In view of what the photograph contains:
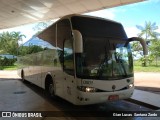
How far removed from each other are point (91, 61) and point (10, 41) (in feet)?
142

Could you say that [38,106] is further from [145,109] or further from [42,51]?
[145,109]

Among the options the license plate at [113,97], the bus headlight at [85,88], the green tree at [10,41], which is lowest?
the license plate at [113,97]

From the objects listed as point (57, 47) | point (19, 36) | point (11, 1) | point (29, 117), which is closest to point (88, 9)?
point (11, 1)

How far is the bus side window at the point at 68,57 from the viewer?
6.88 metres

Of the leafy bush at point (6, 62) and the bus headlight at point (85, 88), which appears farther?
the leafy bush at point (6, 62)

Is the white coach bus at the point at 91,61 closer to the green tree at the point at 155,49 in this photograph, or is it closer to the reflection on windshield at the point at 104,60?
the reflection on windshield at the point at 104,60

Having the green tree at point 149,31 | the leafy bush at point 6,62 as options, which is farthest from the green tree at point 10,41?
the green tree at point 149,31

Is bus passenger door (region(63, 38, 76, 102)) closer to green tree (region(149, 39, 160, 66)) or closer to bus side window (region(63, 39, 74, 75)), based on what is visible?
bus side window (region(63, 39, 74, 75))

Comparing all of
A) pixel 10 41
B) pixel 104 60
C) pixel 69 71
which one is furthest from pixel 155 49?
pixel 10 41

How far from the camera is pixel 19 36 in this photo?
168 ft

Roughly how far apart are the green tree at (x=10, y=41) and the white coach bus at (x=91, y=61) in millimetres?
37983

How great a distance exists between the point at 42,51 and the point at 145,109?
16.9 feet

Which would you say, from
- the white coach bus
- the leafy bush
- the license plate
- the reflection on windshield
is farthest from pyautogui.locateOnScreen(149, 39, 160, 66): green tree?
the license plate

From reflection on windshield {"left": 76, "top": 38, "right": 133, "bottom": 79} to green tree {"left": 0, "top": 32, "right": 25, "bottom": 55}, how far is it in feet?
128
